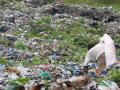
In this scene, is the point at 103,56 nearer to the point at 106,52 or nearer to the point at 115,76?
the point at 106,52

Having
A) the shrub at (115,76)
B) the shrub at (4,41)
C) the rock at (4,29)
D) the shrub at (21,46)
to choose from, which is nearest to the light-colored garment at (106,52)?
the shrub at (115,76)

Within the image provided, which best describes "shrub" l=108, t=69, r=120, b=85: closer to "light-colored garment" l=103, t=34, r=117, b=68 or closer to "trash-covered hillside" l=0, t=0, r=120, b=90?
"trash-covered hillside" l=0, t=0, r=120, b=90

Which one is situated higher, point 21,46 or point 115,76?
point 115,76

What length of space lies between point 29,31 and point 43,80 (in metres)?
9.18

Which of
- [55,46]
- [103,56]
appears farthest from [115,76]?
[55,46]

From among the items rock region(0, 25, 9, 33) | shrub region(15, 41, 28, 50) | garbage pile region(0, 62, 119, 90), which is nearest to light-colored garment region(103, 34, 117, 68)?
garbage pile region(0, 62, 119, 90)

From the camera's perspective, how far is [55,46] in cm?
1630

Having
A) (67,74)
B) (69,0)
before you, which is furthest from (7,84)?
(69,0)

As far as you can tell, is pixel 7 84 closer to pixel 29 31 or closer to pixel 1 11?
pixel 29 31

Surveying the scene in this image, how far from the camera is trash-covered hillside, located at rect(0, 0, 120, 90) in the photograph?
992 centimetres

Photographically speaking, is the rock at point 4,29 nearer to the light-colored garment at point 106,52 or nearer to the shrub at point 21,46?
the shrub at point 21,46

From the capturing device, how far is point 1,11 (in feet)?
74.1

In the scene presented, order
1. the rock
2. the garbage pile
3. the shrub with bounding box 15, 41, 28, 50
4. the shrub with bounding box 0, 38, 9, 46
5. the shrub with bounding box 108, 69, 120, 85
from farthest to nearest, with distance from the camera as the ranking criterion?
1. the rock
2. the shrub with bounding box 0, 38, 9, 46
3. the shrub with bounding box 15, 41, 28, 50
4. the shrub with bounding box 108, 69, 120, 85
5. the garbage pile

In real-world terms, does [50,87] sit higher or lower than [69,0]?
higher
